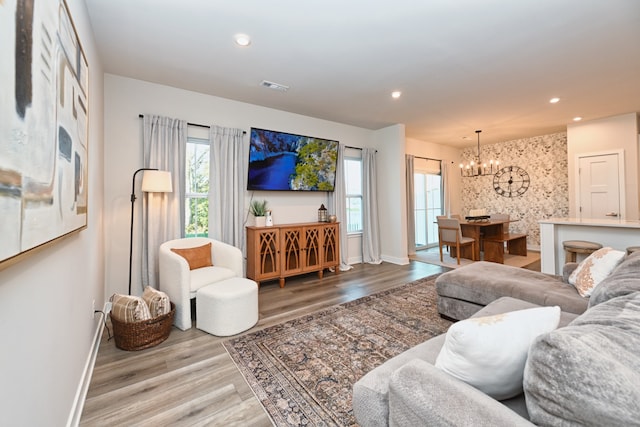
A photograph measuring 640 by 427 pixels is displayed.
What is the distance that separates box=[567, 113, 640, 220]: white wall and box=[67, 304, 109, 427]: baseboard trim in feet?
24.6

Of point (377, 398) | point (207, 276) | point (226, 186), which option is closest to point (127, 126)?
point (226, 186)

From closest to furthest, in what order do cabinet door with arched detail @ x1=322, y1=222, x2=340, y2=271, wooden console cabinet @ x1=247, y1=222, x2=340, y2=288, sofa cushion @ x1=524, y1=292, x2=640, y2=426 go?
1. sofa cushion @ x1=524, y1=292, x2=640, y2=426
2. wooden console cabinet @ x1=247, y1=222, x2=340, y2=288
3. cabinet door with arched detail @ x1=322, y1=222, x2=340, y2=271

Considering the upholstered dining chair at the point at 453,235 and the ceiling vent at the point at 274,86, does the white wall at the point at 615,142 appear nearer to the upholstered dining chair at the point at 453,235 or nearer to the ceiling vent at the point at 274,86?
the upholstered dining chair at the point at 453,235

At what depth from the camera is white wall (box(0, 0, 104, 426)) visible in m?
0.83

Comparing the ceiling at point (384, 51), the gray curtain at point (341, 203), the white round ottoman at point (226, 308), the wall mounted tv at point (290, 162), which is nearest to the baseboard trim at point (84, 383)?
the white round ottoman at point (226, 308)

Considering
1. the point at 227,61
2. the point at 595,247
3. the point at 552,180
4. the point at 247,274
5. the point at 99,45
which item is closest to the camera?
the point at 99,45

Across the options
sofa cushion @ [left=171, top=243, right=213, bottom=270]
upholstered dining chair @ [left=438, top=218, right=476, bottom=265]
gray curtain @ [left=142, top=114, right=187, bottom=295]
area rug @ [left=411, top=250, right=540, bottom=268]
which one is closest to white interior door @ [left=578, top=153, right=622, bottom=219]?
area rug @ [left=411, top=250, right=540, bottom=268]

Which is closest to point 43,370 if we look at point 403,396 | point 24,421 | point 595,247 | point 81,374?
point 24,421

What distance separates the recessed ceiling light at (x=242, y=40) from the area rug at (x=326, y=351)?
2650 mm

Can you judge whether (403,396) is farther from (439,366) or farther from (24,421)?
(24,421)

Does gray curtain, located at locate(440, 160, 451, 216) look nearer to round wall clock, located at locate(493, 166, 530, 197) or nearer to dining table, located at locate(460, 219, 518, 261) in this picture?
round wall clock, located at locate(493, 166, 530, 197)

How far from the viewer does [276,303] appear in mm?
3193

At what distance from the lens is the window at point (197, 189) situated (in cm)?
352

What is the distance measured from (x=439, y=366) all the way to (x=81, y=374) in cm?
206
